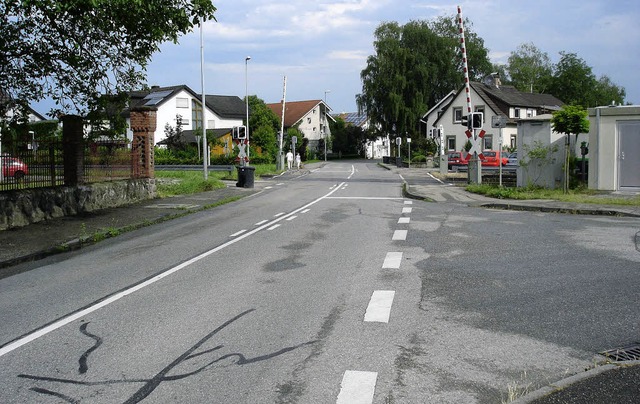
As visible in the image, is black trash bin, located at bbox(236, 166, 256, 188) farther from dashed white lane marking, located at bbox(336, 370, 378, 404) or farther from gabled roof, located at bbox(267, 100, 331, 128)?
gabled roof, located at bbox(267, 100, 331, 128)

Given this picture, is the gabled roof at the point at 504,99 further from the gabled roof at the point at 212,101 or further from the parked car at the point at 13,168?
the parked car at the point at 13,168

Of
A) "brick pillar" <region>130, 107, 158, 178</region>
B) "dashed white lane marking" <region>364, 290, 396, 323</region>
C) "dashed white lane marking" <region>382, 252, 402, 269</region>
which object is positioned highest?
"brick pillar" <region>130, 107, 158, 178</region>

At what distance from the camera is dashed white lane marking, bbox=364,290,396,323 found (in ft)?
21.1

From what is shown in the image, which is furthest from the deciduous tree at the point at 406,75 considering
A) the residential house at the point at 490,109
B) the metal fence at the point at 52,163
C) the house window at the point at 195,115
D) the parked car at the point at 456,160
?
the metal fence at the point at 52,163

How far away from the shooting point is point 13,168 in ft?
47.5

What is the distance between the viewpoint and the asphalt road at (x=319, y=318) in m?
4.73

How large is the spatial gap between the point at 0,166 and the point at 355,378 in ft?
39.7

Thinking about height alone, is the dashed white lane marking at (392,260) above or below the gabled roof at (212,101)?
below

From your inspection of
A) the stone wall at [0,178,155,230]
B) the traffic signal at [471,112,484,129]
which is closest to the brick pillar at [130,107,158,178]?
the stone wall at [0,178,155,230]

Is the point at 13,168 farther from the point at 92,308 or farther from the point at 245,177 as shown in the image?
the point at 245,177

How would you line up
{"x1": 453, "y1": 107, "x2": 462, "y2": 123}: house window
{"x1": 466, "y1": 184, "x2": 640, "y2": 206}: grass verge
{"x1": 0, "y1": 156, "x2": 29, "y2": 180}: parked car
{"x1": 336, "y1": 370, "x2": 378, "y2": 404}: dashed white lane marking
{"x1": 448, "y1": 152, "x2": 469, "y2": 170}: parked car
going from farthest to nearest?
{"x1": 453, "y1": 107, "x2": 462, "y2": 123}: house window → {"x1": 448, "y1": 152, "x2": 469, "y2": 170}: parked car → {"x1": 466, "y1": 184, "x2": 640, "y2": 206}: grass verge → {"x1": 0, "y1": 156, "x2": 29, "y2": 180}: parked car → {"x1": 336, "y1": 370, "x2": 378, "y2": 404}: dashed white lane marking

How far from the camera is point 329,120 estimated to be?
10594cm

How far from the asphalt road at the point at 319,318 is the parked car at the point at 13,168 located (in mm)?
4025

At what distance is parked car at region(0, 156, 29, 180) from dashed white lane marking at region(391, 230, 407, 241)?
877 centimetres
